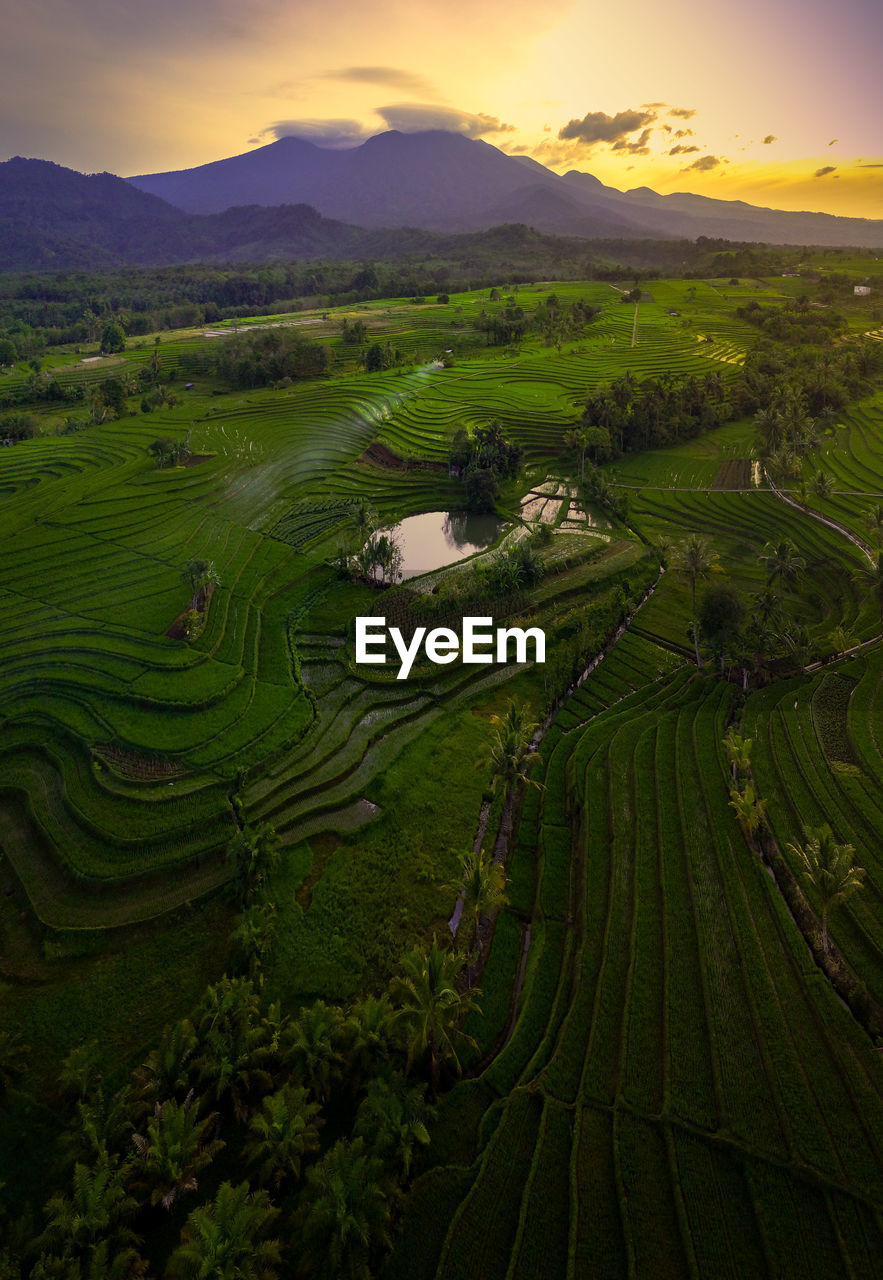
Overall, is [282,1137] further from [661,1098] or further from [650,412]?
[650,412]

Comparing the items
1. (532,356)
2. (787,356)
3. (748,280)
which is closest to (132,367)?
(532,356)

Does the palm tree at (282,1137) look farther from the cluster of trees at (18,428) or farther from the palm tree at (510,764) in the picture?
the cluster of trees at (18,428)

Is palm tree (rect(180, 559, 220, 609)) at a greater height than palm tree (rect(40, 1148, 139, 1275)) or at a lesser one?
greater

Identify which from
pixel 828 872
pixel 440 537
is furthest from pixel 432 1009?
pixel 440 537

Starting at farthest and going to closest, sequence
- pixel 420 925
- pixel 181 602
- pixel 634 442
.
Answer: pixel 634 442
pixel 181 602
pixel 420 925

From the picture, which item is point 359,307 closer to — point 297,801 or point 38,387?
point 38,387

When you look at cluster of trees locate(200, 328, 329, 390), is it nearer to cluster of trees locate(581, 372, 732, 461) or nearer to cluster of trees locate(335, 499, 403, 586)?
cluster of trees locate(581, 372, 732, 461)

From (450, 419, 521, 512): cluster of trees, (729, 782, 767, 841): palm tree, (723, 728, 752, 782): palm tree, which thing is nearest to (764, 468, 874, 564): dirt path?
(723, 728, 752, 782): palm tree
